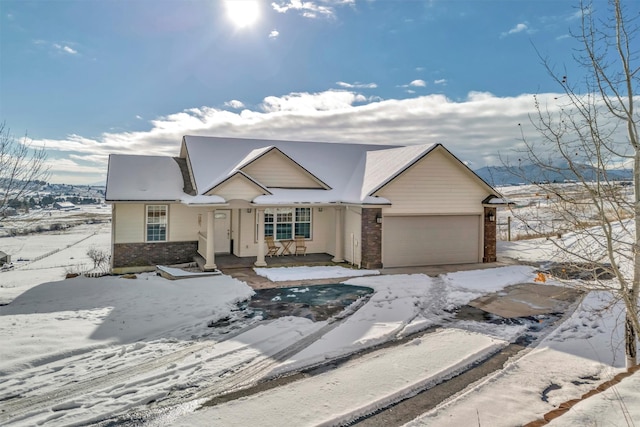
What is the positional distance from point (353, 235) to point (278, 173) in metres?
4.19

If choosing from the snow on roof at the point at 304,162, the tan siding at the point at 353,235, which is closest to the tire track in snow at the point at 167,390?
the tan siding at the point at 353,235

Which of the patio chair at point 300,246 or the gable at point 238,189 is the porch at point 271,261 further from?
the gable at point 238,189

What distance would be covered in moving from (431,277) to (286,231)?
665 cm

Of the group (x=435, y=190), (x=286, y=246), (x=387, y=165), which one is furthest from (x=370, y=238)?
(x=286, y=246)

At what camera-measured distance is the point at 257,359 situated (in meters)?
A: 7.14

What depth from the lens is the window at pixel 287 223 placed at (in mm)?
17594

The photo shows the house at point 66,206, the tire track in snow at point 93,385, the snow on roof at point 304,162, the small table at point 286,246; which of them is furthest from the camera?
the house at point 66,206

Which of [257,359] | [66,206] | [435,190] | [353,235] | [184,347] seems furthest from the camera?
[66,206]

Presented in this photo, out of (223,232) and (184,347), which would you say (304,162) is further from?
(184,347)

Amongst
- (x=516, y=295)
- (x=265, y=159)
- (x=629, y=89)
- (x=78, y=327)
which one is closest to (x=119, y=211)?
(x=265, y=159)

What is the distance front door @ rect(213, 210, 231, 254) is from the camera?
59.2ft

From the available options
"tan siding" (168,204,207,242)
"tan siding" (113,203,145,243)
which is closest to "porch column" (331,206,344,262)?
"tan siding" (168,204,207,242)

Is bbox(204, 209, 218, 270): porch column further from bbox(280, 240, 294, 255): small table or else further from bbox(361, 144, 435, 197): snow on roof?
bbox(361, 144, 435, 197): snow on roof

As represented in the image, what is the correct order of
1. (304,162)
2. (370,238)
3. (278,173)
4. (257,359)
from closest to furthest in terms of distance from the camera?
(257,359)
(370,238)
(278,173)
(304,162)
